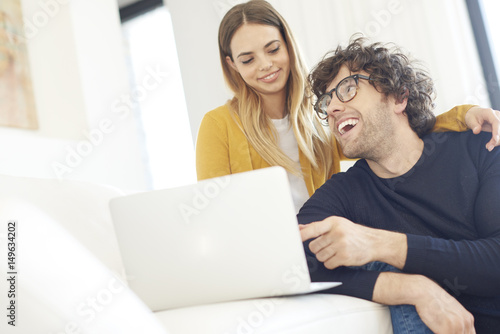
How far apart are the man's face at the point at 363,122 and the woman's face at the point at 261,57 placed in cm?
41

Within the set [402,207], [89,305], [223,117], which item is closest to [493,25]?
[223,117]

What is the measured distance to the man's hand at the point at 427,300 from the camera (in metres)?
1.01

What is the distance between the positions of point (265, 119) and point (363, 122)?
580 mm

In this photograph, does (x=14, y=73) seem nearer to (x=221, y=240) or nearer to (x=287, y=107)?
(x=287, y=107)

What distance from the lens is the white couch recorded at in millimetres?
601

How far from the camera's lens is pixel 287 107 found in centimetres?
212

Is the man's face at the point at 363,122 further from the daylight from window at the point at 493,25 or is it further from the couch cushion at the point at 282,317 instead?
the daylight from window at the point at 493,25

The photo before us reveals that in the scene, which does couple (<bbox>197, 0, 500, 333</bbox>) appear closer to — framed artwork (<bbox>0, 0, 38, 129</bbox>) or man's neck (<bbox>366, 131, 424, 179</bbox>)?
man's neck (<bbox>366, 131, 424, 179</bbox>)

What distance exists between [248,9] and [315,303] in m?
1.39

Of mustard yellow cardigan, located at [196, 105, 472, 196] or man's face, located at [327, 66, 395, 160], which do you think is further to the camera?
mustard yellow cardigan, located at [196, 105, 472, 196]

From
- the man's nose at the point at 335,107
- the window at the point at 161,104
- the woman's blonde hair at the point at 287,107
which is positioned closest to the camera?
the man's nose at the point at 335,107

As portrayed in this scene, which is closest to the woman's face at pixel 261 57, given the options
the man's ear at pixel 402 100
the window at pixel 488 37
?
the man's ear at pixel 402 100

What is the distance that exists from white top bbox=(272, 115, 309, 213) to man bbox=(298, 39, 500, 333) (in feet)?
1.12

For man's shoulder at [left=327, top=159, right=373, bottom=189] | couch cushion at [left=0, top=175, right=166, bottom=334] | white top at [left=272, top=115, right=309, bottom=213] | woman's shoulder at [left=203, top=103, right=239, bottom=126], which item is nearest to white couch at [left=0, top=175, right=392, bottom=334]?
couch cushion at [left=0, top=175, right=166, bottom=334]
